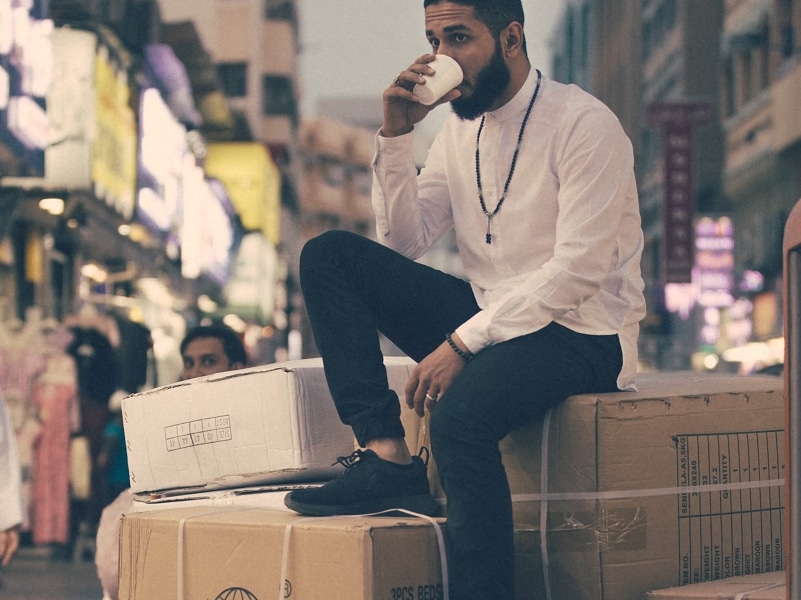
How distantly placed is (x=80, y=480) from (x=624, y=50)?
55.0m

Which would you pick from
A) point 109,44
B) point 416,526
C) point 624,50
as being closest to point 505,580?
point 416,526

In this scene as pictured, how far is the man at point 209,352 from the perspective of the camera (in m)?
5.40

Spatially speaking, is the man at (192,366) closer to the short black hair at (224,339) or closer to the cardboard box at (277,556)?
the short black hair at (224,339)

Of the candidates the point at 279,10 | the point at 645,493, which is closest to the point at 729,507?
the point at 645,493

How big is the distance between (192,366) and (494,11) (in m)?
2.47

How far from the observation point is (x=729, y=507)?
10.5ft

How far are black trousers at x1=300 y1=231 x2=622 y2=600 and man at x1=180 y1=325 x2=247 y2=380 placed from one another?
1911mm

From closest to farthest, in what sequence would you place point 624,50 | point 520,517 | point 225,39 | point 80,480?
point 520,517 → point 80,480 → point 225,39 → point 624,50

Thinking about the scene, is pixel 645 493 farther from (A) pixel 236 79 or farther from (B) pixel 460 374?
(A) pixel 236 79

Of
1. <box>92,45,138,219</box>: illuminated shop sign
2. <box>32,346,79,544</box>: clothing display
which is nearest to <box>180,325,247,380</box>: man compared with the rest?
<box>32,346,79,544</box>: clothing display

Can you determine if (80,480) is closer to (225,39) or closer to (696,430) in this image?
(696,430)

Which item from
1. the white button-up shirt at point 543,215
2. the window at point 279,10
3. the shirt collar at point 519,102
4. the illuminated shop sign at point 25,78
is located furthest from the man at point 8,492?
the window at point 279,10

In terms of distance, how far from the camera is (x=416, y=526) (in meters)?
2.96

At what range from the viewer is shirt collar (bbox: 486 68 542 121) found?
11.3 feet
